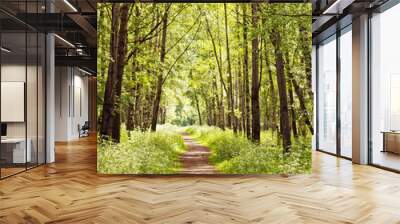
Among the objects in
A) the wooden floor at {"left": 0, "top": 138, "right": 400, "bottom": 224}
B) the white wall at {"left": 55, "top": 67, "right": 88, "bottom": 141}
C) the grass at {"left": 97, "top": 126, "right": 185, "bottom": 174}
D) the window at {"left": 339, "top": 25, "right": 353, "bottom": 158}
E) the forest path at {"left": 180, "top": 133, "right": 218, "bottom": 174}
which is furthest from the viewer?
the white wall at {"left": 55, "top": 67, "right": 88, "bottom": 141}

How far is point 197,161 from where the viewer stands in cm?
710

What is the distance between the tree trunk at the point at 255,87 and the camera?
699 centimetres

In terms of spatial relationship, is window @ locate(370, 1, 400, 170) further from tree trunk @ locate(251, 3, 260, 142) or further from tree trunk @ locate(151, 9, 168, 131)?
tree trunk @ locate(151, 9, 168, 131)

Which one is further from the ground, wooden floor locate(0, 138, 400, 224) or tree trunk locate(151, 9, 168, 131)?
tree trunk locate(151, 9, 168, 131)

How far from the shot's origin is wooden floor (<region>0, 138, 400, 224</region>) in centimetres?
441

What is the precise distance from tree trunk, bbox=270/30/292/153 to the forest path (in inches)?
52.2

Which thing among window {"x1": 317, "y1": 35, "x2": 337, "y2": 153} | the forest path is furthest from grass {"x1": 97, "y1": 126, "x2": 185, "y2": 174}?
window {"x1": 317, "y1": 35, "x2": 337, "y2": 153}

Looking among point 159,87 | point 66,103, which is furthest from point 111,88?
point 66,103

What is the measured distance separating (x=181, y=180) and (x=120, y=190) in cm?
120

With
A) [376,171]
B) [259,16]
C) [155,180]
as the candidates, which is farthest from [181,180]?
[376,171]

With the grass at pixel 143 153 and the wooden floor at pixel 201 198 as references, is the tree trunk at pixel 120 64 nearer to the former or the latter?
the grass at pixel 143 153

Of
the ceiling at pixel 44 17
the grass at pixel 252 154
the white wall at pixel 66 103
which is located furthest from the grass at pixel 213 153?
the white wall at pixel 66 103

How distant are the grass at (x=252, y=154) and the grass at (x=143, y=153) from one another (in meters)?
0.41

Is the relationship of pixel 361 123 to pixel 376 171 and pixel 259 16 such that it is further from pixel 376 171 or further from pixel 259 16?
pixel 259 16
